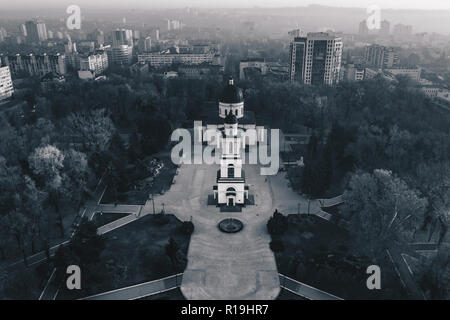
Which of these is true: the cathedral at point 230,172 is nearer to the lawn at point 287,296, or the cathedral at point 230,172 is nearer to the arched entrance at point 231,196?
the arched entrance at point 231,196

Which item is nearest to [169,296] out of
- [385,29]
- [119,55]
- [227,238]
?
[227,238]

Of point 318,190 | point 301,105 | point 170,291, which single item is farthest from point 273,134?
point 170,291

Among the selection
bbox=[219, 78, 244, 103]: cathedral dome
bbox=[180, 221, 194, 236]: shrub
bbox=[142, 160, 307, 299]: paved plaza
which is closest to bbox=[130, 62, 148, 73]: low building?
bbox=[219, 78, 244, 103]: cathedral dome

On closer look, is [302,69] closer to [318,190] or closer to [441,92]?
[441,92]

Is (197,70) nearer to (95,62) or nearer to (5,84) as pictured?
(95,62)

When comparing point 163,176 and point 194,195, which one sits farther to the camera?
point 163,176

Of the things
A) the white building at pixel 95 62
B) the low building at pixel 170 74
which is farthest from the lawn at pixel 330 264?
the white building at pixel 95 62

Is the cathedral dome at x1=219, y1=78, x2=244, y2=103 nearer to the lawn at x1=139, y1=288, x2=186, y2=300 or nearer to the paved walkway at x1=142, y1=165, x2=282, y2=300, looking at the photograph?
the paved walkway at x1=142, y1=165, x2=282, y2=300
